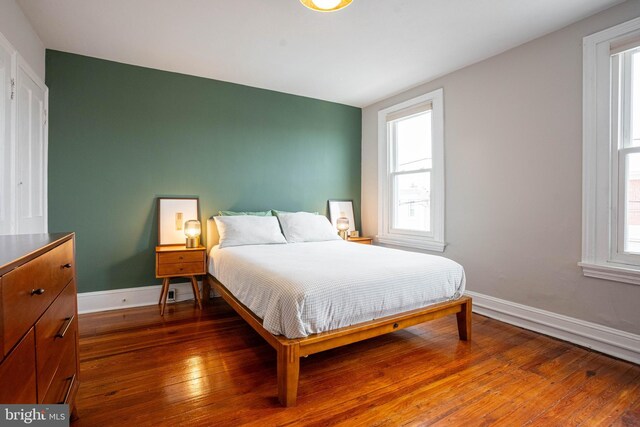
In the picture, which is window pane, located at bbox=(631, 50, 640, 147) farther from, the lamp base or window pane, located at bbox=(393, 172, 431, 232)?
the lamp base

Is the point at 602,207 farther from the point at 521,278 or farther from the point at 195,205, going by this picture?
the point at 195,205

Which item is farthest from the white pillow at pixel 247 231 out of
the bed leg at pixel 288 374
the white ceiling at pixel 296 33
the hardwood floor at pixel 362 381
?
the bed leg at pixel 288 374

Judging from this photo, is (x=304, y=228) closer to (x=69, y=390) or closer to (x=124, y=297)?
(x=124, y=297)

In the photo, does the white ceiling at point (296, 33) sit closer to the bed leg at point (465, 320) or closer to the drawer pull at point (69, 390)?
the bed leg at point (465, 320)

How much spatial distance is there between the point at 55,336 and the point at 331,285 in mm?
1279

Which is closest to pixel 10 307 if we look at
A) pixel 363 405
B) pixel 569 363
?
pixel 363 405

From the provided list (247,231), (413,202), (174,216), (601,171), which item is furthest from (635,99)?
(174,216)

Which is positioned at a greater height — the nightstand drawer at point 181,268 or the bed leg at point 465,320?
the nightstand drawer at point 181,268

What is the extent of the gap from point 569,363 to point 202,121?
3.99 metres

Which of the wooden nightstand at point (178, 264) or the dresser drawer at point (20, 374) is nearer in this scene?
the dresser drawer at point (20, 374)

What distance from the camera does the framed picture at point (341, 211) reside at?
4.60 metres

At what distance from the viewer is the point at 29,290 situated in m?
0.97

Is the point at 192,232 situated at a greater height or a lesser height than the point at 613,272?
greater

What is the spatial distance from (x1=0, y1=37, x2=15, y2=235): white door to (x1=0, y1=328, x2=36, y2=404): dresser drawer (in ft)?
5.28
